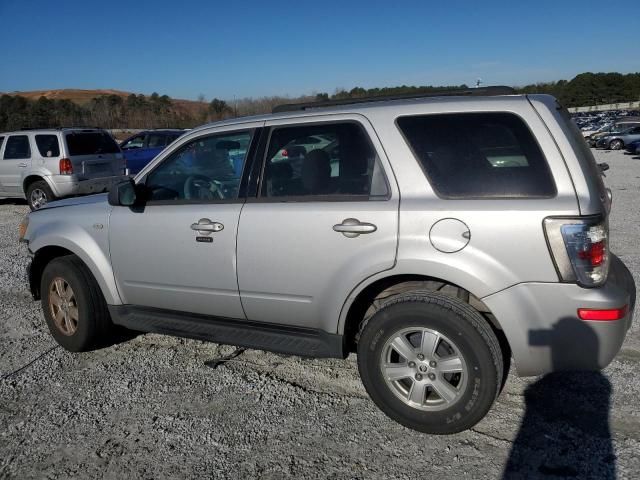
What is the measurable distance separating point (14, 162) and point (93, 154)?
6.09 ft

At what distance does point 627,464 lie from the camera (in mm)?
2717

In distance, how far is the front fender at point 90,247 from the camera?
4043 mm

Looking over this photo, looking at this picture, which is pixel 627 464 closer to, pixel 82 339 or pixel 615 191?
pixel 82 339

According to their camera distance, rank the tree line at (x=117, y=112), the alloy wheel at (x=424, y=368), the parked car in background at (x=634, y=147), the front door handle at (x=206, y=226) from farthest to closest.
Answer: the tree line at (x=117, y=112)
the parked car in background at (x=634, y=147)
the front door handle at (x=206, y=226)
the alloy wheel at (x=424, y=368)

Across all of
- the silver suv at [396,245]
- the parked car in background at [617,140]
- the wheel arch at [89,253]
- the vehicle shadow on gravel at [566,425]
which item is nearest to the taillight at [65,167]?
the wheel arch at [89,253]

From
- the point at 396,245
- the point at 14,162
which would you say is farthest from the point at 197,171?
the point at 14,162

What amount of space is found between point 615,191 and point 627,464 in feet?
37.7

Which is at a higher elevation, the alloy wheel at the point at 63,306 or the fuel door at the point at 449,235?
the fuel door at the point at 449,235

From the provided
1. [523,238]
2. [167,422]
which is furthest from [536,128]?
[167,422]

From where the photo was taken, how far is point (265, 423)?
3262 millimetres

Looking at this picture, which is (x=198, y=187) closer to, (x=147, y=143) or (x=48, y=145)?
(x=48, y=145)

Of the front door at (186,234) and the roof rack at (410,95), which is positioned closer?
the roof rack at (410,95)

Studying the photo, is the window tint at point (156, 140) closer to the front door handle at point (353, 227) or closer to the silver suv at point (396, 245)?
the silver suv at point (396, 245)

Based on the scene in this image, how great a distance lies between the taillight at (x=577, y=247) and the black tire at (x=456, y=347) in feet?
1.70
